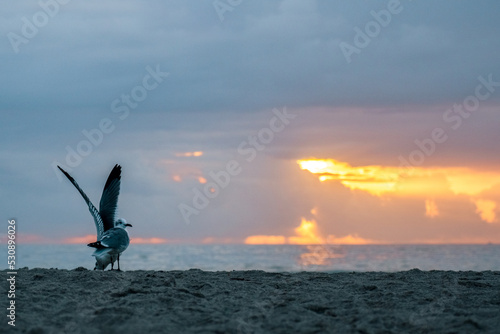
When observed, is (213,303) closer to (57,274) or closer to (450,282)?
(57,274)

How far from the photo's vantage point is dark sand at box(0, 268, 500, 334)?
6.84 m

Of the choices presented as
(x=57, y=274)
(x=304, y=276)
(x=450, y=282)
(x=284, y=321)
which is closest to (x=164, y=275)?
(x=57, y=274)

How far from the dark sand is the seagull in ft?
2.60

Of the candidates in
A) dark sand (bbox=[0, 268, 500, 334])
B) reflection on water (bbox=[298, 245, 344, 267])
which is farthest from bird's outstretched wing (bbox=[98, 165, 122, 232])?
reflection on water (bbox=[298, 245, 344, 267])

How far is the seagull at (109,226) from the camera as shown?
35.1ft

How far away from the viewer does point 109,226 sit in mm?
11211

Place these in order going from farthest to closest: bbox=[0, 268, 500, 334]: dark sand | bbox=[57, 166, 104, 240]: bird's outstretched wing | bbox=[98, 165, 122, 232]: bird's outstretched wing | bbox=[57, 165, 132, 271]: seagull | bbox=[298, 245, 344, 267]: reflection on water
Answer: bbox=[298, 245, 344, 267]: reflection on water < bbox=[98, 165, 122, 232]: bird's outstretched wing < bbox=[57, 166, 104, 240]: bird's outstretched wing < bbox=[57, 165, 132, 271]: seagull < bbox=[0, 268, 500, 334]: dark sand

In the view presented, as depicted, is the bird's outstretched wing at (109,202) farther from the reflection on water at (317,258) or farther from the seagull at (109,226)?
the reflection on water at (317,258)

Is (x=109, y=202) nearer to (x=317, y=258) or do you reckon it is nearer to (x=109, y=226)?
(x=109, y=226)

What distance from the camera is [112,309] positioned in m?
7.37

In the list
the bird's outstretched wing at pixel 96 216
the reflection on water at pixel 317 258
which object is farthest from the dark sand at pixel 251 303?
the reflection on water at pixel 317 258

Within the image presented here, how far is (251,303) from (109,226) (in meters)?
4.13

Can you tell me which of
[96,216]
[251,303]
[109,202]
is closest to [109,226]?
[96,216]

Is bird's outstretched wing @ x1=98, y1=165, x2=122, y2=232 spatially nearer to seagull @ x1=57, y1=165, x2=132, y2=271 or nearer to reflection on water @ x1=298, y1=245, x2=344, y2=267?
seagull @ x1=57, y1=165, x2=132, y2=271
